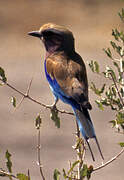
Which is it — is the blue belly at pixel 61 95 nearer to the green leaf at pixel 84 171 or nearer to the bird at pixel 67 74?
the bird at pixel 67 74

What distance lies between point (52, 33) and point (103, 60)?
9121mm

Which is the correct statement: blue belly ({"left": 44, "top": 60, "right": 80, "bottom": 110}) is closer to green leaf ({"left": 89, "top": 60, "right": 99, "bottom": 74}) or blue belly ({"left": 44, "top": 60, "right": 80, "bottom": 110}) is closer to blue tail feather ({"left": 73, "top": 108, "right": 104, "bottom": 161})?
blue tail feather ({"left": 73, "top": 108, "right": 104, "bottom": 161})

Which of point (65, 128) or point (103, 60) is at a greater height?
point (103, 60)

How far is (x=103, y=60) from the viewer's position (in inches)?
557

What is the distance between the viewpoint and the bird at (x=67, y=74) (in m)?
4.30

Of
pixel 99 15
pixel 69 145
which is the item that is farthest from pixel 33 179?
pixel 99 15

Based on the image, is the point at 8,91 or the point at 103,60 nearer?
the point at 8,91

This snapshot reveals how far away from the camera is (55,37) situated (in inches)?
202

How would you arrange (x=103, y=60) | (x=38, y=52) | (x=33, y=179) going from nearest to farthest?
(x=33, y=179) < (x=103, y=60) < (x=38, y=52)

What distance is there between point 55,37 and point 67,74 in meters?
0.45

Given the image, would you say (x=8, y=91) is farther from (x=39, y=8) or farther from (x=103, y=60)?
(x=39, y=8)

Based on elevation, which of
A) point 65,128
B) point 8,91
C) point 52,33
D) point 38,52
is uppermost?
point 38,52

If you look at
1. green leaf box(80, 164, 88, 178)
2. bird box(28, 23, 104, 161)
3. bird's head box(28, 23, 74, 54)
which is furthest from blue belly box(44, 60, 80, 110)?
green leaf box(80, 164, 88, 178)

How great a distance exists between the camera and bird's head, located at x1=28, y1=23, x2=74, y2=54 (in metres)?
5.05
